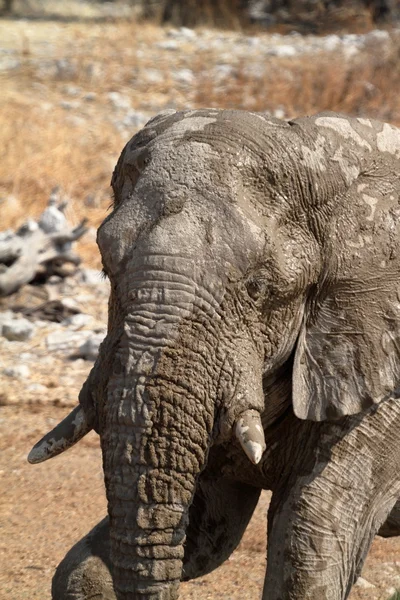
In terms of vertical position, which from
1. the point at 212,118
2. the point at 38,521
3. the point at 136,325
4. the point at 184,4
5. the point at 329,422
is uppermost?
the point at 184,4

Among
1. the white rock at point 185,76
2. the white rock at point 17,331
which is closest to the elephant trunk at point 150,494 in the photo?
the white rock at point 17,331

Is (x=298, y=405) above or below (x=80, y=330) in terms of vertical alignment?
above

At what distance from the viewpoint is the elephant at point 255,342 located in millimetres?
2191

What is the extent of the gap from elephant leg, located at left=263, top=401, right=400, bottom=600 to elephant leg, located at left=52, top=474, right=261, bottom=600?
1.30ft

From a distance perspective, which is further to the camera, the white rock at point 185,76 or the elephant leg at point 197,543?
the white rock at point 185,76

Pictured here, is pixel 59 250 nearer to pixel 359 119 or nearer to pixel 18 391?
pixel 18 391

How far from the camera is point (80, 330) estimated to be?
6.18 m

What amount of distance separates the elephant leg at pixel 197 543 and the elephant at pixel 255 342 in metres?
0.22

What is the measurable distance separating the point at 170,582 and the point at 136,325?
508 mm

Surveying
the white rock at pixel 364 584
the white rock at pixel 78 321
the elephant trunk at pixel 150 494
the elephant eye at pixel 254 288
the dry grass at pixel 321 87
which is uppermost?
the dry grass at pixel 321 87

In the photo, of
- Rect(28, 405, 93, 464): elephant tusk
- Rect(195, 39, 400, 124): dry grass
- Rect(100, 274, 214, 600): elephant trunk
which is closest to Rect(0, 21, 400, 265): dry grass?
Rect(195, 39, 400, 124): dry grass


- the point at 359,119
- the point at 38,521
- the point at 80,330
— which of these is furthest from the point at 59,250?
the point at 359,119

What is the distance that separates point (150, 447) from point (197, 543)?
0.96 metres

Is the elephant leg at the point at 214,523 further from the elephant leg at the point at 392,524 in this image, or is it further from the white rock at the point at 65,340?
the white rock at the point at 65,340
